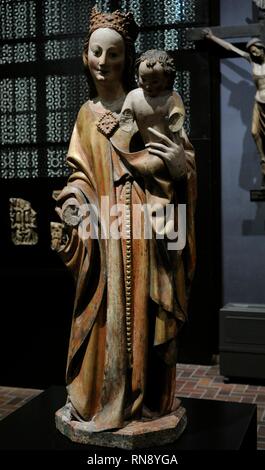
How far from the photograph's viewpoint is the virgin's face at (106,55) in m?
2.75

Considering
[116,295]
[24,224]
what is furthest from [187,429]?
[24,224]

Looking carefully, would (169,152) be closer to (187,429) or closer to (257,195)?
(187,429)

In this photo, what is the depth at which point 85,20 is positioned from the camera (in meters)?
5.82

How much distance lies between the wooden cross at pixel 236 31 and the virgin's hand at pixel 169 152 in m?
3.24

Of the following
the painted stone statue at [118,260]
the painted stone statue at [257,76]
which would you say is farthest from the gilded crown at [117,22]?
the painted stone statue at [257,76]

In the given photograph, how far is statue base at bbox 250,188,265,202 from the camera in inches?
220

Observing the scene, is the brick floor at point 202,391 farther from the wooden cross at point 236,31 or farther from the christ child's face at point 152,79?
the wooden cross at point 236,31

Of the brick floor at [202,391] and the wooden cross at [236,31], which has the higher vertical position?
the wooden cross at [236,31]

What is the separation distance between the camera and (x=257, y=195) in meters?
5.61

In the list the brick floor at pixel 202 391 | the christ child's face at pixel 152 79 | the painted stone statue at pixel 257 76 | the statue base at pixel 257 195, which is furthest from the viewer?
the statue base at pixel 257 195

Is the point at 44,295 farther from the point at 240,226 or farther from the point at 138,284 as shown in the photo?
the point at 138,284

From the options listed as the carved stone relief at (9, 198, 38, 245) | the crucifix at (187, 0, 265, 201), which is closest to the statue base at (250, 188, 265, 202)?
the crucifix at (187, 0, 265, 201)

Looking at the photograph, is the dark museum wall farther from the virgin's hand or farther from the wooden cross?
the virgin's hand

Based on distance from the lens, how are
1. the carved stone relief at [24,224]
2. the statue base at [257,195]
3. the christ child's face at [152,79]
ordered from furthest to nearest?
the carved stone relief at [24,224]
the statue base at [257,195]
the christ child's face at [152,79]
